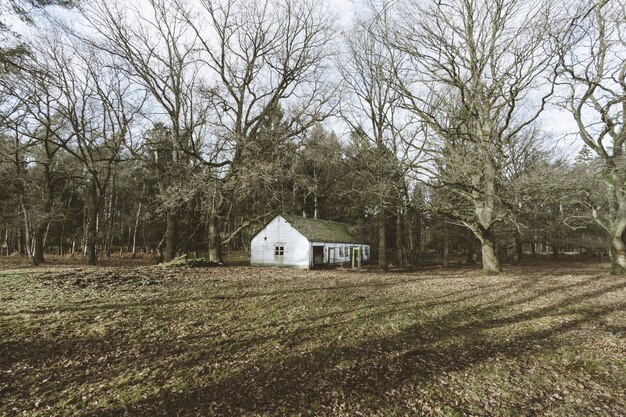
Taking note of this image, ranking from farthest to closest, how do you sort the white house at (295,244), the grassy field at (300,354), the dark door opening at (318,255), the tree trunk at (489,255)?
the dark door opening at (318,255), the white house at (295,244), the tree trunk at (489,255), the grassy field at (300,354)

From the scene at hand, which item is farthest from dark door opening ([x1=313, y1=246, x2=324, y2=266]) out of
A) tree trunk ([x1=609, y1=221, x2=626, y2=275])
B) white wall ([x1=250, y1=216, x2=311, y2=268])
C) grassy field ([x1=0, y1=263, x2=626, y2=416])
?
tree trunk ([x1=609, y1=221, x2=626, y2=275])

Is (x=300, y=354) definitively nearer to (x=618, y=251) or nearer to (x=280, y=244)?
(x=618, y=251)

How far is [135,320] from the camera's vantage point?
7.88 meters

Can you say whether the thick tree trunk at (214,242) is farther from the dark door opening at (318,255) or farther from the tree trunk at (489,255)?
the tree trunk at (489,255)

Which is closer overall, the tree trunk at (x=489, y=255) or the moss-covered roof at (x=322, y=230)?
the tree trunk at (x=489, y=255)

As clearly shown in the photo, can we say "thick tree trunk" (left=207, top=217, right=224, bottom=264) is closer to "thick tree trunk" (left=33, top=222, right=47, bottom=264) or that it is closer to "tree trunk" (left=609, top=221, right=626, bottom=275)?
"thick tree trunk" (left=33, top=222, right=47, bottom=264)

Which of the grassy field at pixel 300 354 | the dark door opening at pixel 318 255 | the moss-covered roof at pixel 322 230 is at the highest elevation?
the moss-covered roof at pixel 322 230

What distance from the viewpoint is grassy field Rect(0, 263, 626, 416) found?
481 cm

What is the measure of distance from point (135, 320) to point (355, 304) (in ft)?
20.1

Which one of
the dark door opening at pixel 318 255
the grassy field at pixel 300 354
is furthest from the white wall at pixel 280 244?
the grassy field at pixel 300 354

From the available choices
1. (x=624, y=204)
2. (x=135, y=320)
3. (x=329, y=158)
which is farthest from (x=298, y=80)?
(x=624, y=204)

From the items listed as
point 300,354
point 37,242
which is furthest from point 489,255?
point 37,242

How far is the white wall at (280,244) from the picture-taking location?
27125mm

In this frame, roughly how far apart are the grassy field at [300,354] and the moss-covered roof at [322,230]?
16.9 meters
